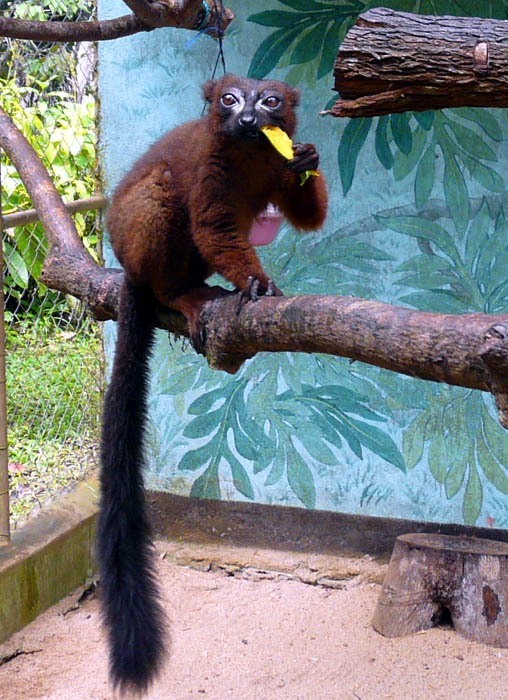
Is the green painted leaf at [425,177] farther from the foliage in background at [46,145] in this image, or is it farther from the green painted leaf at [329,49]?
the foliage in background at [46,145]

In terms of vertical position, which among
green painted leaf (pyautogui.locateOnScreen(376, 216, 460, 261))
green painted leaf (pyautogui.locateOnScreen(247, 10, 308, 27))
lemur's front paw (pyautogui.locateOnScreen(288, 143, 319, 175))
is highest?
green painted leaf (pyautogui.locateOnScreen(247, 10, 308, 27))

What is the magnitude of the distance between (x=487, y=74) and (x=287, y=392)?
9.07 ft

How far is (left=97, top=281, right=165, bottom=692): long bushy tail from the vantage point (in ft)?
8.66

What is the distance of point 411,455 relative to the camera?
4.55 meters

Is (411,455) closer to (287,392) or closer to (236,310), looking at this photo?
(287,392)

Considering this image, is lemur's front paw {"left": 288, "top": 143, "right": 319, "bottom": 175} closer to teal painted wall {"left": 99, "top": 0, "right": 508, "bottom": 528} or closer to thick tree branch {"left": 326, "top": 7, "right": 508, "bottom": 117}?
thick tree branch {"left": 326, "top": 7, "right": 508, "bottom": 117}

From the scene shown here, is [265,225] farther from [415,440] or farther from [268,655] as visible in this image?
[268,655]

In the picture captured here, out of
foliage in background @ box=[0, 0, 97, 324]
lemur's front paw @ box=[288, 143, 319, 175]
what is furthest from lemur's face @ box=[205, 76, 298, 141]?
foliage in background @ box=[0, 0, 97, 324]

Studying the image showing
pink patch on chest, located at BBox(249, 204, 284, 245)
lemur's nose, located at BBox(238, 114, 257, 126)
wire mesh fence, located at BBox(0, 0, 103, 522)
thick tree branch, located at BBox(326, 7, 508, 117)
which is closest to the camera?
thick tree branch, located at BBox(326, 7, 508, 117)

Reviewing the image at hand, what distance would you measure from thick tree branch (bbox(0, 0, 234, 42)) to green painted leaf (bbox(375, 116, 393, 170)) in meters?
1.18

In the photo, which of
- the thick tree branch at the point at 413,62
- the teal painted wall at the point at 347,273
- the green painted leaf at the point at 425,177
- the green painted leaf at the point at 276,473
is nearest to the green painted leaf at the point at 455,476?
the teal painted wall at the point at 347,273

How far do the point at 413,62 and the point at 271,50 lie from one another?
8.21 feet

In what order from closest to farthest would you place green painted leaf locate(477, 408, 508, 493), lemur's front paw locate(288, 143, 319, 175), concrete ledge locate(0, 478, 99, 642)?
lemur's front paw locate(288, 143, 319, 175) → concrete ledge locate(0, 478, 99, 642) → green painted leaf locate(477, 408, 508, 493)

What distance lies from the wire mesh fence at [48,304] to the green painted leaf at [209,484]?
2.01 feet
